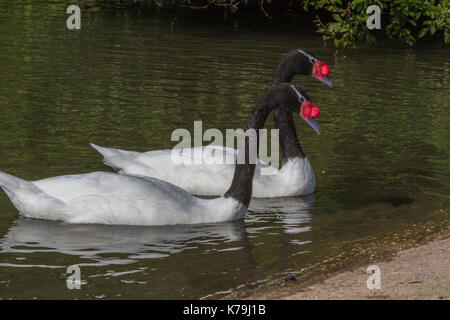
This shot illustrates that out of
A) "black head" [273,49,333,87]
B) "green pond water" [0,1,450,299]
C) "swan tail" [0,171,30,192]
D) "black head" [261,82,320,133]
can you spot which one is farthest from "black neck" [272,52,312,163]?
"swan tail" [0,171,30,192]

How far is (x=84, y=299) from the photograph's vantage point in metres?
7.23

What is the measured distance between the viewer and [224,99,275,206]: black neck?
9.66 metres

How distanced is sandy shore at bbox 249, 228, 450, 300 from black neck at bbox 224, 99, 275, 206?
5.83ft

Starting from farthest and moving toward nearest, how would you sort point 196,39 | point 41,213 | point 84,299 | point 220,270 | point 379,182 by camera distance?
point 196,39, point 379,182, point 41,213, point 220,270, point 84,299

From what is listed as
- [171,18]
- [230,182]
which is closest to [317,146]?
[230,182]

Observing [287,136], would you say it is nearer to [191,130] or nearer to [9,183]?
[191,130]

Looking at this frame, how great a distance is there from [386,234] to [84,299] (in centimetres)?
356

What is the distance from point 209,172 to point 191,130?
2.90 meters

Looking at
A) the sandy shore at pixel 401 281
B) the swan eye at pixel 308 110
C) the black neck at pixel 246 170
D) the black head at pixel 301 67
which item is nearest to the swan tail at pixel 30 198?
the black neck at pixel 246 170

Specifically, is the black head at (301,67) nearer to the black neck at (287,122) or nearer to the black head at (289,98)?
the black neck at (287,122)

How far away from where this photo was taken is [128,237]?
29.5ft

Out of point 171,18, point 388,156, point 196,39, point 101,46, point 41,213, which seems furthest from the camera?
point 171,18

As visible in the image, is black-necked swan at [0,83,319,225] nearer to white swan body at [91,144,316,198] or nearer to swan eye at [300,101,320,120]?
white swan body at [91,144,316,198]

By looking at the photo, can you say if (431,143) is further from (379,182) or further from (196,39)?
(196,39)
